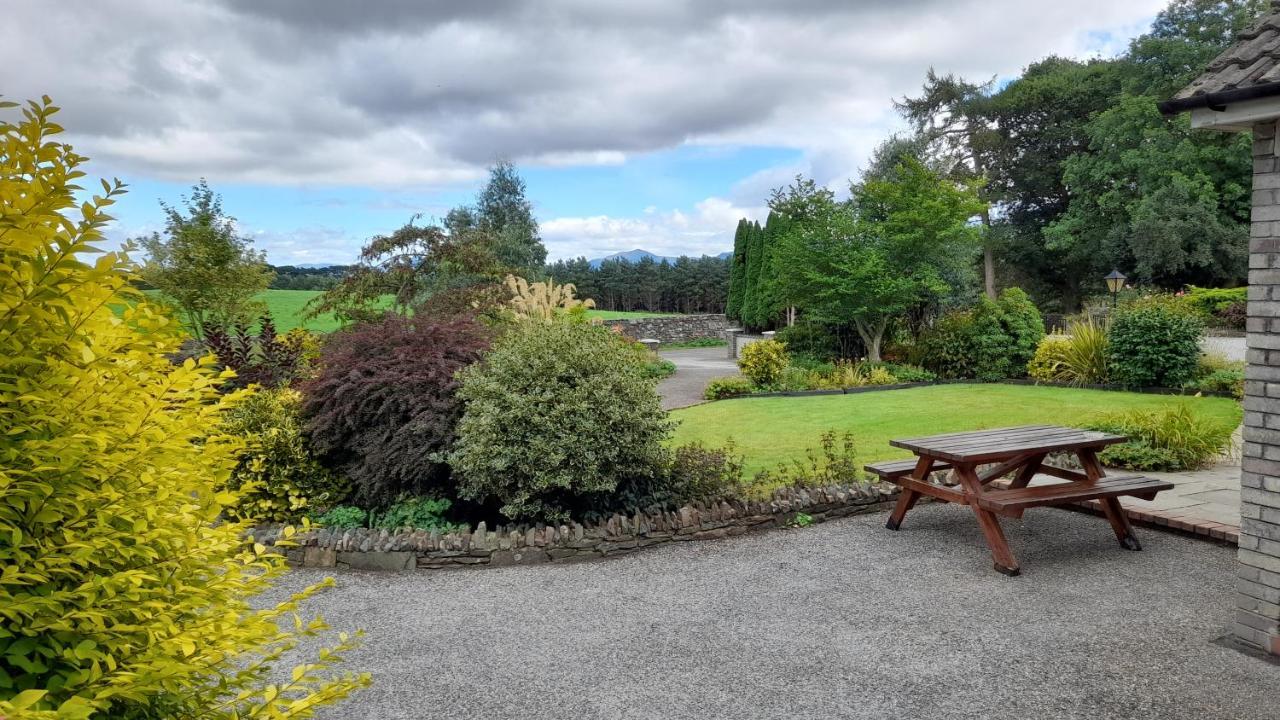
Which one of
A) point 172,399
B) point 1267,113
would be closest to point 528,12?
point 1267,113

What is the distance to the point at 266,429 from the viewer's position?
6.11m

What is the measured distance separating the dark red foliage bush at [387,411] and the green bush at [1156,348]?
11.5m

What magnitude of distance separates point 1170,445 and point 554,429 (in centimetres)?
627

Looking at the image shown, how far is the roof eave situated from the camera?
3.18 metres

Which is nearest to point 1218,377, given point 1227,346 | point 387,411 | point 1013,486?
point 1227,346

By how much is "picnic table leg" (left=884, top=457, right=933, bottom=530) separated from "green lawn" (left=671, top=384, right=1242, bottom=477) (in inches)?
78.0

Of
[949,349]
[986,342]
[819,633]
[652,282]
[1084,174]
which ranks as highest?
[1084,174]

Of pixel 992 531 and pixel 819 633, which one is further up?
pixel 992 531

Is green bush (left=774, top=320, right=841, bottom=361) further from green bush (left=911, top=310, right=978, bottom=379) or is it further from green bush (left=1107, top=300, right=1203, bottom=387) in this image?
green bush (left=1107, top=300, right=1203, bottom=387)

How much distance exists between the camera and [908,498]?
5516 mm

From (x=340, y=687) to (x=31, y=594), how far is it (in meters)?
0.73

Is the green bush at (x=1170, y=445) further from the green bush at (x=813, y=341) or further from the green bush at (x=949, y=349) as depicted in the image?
the green bush at (x=813, y=341)

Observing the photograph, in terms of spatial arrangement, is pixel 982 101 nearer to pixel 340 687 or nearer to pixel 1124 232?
pixel 1124 232

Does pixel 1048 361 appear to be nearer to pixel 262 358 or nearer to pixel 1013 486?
pixel 1013 486
